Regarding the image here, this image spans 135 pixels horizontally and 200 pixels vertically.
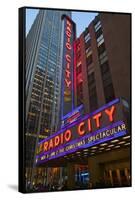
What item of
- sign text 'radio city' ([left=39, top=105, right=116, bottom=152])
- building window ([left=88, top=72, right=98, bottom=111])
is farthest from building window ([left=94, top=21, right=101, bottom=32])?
sign text 'radio city' ([left=39, top=105, right=116, bottom=152])

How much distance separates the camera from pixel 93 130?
10.5 metres

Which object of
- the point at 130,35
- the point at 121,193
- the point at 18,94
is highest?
the point at 130,35

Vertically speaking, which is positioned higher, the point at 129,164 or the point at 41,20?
the point at 41,20

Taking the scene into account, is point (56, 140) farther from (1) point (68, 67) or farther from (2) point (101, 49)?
(2) point (101, 49)

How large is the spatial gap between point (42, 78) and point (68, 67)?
0.69 meters

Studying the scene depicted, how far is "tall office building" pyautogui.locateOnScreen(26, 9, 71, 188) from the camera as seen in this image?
9.93 m

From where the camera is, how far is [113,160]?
10.5 meters

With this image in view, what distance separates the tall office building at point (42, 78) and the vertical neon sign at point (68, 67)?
4.3 inches

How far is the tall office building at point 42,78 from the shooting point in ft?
32.6

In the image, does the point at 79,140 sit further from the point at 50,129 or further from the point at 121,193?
the point at 121,193

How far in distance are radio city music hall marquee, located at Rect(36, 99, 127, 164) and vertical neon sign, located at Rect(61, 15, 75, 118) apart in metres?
0.42

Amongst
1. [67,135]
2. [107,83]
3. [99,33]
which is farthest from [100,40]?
[67,135]

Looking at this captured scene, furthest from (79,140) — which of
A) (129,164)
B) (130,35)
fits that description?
(130,35)

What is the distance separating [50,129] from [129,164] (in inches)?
75.5
